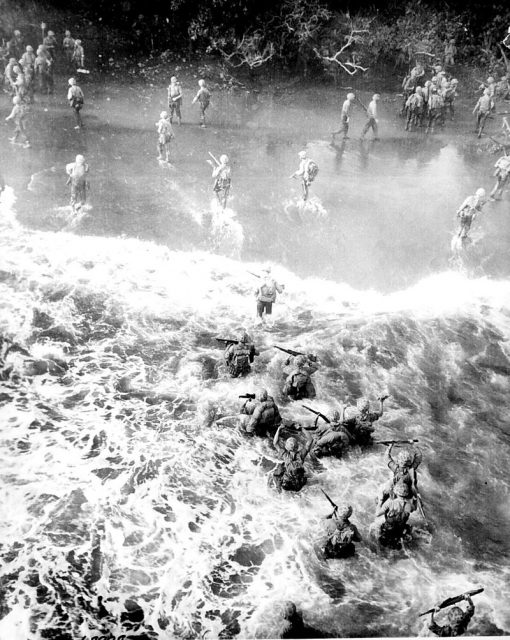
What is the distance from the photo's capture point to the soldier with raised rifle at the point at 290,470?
1052cm

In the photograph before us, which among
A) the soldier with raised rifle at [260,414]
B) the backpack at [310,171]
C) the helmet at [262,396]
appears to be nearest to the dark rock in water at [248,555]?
the soldier with raised rifle at [260,414]

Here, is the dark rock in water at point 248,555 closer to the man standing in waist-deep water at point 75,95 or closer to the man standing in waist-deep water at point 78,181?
the man standing in waist-deep water at point 78,181

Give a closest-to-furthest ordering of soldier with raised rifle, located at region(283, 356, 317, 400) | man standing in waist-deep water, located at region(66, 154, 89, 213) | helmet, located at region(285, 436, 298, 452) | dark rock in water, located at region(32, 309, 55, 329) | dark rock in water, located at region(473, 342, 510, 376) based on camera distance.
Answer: helmet, located at region(285, 436, 298, 452) → soldier with raised rifle, located at region(283, 356, 317, 400) → dark rock in water, located at region(32, 309, 55, 329) → dark rock in water, located at region(473, 342, 510, 376) → man standing in waist-deep water, located at region(66, 154, 89, 213)

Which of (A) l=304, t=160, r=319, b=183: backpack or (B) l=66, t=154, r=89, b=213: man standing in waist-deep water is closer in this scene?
(B) l=66, t=154, r=89, b=213: man standing in waist-deep water

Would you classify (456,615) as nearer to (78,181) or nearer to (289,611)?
(289,611)

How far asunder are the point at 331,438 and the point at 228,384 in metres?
3.38

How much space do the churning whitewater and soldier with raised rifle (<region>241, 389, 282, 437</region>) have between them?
1.51ft

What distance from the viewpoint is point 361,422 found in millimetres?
11625

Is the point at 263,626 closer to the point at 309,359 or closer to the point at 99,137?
the point at 309,359

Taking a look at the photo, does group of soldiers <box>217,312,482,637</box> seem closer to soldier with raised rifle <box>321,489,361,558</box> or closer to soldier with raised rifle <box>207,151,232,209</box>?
soldier with raised rifle <box>321,489,361,558</box>

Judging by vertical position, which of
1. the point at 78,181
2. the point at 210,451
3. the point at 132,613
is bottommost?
the point at 132,613

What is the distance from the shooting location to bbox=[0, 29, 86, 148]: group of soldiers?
22.5 m

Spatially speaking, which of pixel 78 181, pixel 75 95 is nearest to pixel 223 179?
pixel 78 181

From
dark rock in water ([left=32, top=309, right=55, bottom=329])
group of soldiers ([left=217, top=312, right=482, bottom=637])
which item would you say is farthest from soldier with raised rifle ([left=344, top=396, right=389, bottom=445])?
dark rock in water ([left=32, top=309, right=55, bottom=329])
